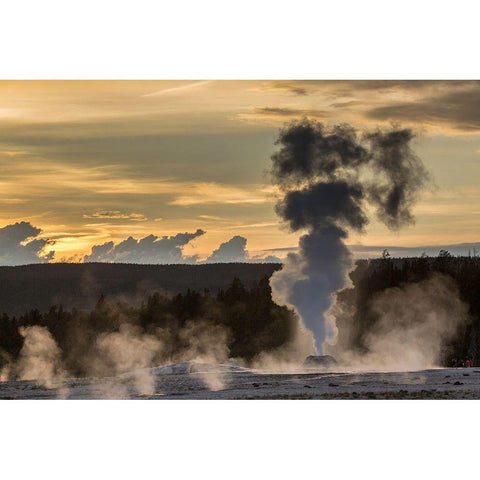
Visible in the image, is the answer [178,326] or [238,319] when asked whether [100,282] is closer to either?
[238,319]

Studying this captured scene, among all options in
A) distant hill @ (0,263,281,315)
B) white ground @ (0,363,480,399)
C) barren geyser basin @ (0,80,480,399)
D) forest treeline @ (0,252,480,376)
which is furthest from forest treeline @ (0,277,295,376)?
white ground @ (0,363,480,399)

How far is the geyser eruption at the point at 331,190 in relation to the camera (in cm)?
2847

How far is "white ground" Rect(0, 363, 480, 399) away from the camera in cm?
2523

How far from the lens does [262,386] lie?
27.0 m

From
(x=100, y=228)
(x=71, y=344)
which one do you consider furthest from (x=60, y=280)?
(x=100, y=228)

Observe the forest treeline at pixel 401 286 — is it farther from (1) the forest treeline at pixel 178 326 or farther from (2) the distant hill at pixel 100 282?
(2) the distant hill at pixel 100 282

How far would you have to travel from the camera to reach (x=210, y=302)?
47.6 meters

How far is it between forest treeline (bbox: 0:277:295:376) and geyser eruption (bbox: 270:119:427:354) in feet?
20.0

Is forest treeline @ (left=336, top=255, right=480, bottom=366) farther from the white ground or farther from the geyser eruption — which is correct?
the white ground

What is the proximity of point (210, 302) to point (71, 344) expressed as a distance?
8.04m

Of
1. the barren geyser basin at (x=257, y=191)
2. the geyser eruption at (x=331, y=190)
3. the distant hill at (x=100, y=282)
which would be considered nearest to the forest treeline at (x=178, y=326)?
the distant hill at (x=100, y=282)

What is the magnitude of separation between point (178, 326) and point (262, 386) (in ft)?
53.8

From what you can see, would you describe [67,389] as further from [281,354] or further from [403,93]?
[281,354]

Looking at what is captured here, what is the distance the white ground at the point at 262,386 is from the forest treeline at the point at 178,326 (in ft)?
24.9
